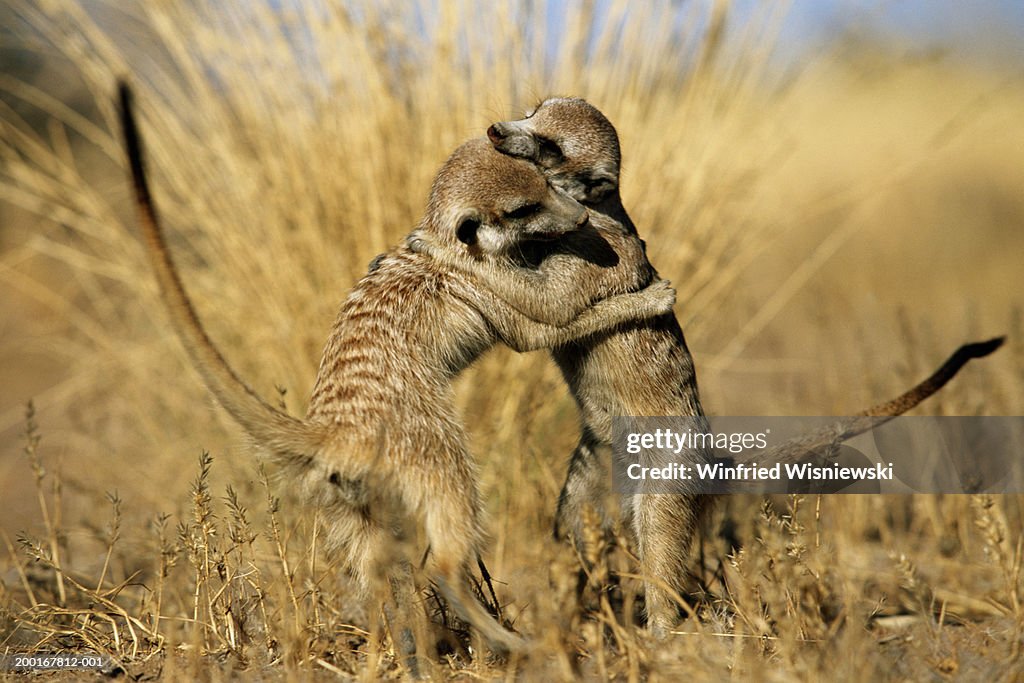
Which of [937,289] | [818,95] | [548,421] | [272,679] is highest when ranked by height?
[937,289]

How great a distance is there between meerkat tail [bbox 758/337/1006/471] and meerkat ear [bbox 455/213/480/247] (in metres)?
1.13

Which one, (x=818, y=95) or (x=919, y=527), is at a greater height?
(x=818, y=95)

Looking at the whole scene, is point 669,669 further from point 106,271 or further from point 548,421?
point 106,271

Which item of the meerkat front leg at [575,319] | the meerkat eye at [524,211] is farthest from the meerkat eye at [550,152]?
the meerkat front leg at [575,319]

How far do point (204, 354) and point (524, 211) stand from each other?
0.91m

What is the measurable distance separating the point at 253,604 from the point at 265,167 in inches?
86.5

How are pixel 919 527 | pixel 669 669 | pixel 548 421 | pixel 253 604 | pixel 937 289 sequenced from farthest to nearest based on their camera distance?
pixel 937 289 → pixel 548 421 → pixel 919 527 → pixel 253 604 → pixel 669 669

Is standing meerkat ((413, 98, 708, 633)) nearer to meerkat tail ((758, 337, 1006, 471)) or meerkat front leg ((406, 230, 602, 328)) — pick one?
meerkat front leg ((406, 230, 602, 328))

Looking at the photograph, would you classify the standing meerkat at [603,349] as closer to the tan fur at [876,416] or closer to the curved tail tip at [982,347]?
the tan fur at [876,416]

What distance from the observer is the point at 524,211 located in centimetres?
258

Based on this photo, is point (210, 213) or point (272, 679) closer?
point (272, 679)

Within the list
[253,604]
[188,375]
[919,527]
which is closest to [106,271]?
[188,375]

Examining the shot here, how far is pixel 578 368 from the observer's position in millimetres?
2926

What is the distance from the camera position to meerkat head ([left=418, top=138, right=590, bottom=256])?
2.57m
